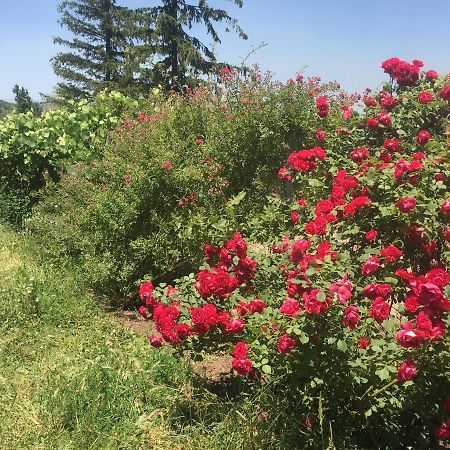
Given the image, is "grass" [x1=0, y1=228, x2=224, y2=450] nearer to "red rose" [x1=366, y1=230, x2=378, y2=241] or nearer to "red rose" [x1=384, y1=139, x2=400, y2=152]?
"red rose" [x1=366, y1=230, x2=378, y2=241]

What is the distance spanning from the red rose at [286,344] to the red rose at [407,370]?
446 mm

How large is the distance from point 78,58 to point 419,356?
28080 millimetres

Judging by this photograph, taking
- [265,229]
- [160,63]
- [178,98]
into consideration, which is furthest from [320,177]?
[160,63]

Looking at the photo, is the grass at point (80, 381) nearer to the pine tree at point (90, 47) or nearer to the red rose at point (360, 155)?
the red rose at point (360, 155)

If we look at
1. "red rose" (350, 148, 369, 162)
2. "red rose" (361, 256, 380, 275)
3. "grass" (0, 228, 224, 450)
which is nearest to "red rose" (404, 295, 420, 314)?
"red rose" (361, 256, 380, 275)

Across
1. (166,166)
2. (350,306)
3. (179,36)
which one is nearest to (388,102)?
(350,306)

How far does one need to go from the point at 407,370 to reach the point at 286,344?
0.50 m

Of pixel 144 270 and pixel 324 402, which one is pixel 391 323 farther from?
pixel 144 270

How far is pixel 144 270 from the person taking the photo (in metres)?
5.09

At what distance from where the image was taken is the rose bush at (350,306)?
6.87 ft

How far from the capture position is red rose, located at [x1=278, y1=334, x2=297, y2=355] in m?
2.15

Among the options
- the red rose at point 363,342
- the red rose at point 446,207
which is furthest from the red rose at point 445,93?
the red rose at point 363,342

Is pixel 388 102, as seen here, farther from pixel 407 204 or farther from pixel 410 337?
pixel 410 337

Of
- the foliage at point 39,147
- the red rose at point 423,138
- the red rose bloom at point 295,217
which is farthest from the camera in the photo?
the foliage at point 39,147
